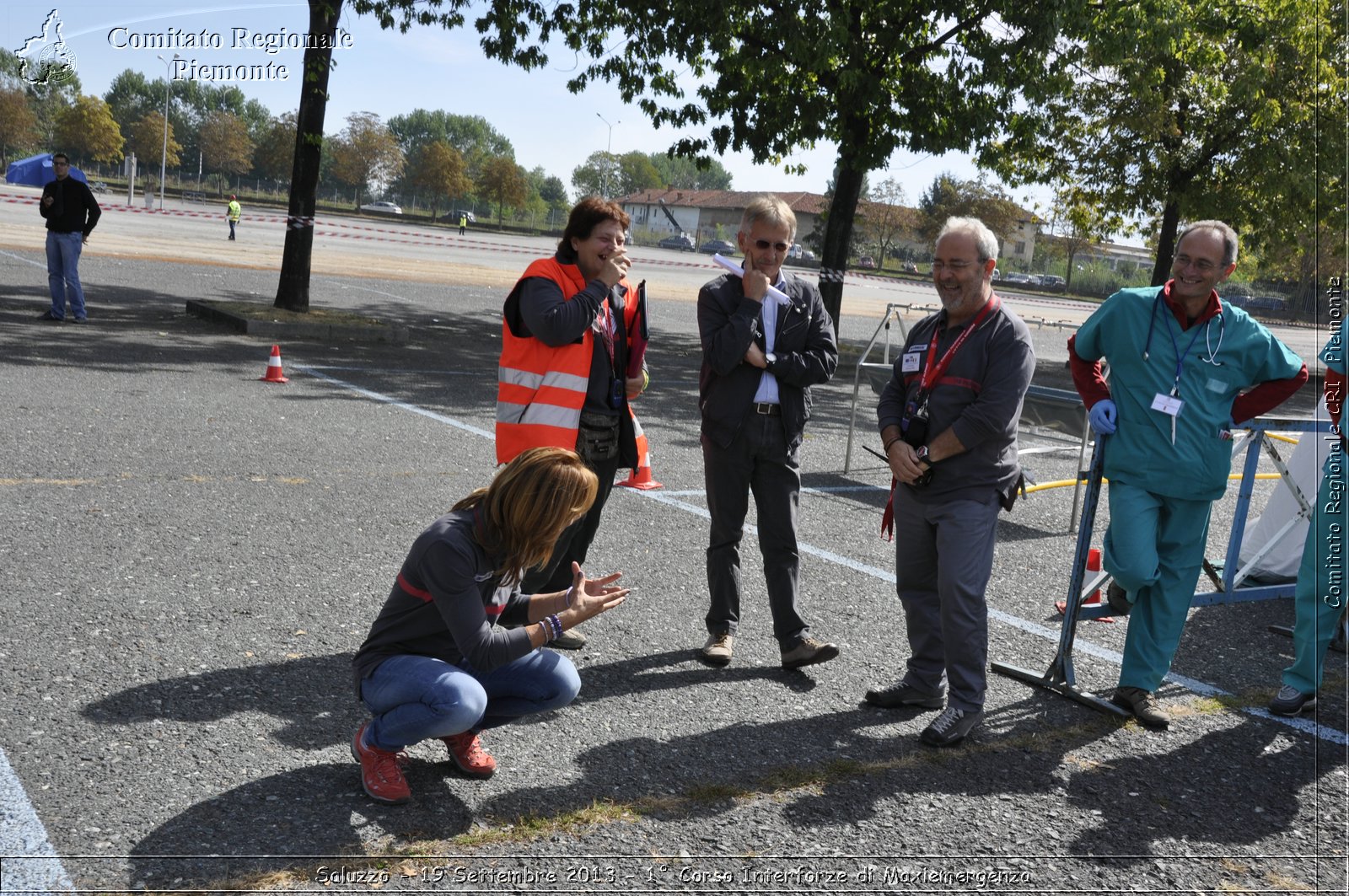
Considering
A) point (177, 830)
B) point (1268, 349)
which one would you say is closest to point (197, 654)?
point (177, 830)

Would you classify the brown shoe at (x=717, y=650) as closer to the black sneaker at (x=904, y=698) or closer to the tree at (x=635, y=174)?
the black sneaker at (x=904, y=698)

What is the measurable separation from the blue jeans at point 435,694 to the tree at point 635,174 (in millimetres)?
126597

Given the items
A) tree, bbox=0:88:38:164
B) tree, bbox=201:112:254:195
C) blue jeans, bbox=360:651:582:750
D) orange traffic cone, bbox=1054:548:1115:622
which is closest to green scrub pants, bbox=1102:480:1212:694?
orange traffic cone, bbox=1054:548:1115:622

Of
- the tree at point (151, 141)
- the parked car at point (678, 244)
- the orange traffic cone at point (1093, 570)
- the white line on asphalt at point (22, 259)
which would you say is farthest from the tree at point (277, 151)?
the orange traffic cone at point (1093, 570)

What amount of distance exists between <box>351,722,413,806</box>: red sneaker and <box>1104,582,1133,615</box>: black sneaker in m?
3.05

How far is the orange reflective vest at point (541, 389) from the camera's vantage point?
4.45 meters

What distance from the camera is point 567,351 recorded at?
4.47 metres

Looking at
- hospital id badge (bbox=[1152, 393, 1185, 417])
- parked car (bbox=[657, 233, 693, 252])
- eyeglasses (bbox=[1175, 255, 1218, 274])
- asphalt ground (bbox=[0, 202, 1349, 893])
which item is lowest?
asphalt ground (bbox=[0, 202, 1349, 893])

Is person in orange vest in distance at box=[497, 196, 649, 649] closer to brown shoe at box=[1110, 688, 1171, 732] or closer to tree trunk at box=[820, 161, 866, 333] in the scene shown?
brown shoe at box=[1110, 688, 1171, 732]

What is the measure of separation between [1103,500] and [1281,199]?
15.5m

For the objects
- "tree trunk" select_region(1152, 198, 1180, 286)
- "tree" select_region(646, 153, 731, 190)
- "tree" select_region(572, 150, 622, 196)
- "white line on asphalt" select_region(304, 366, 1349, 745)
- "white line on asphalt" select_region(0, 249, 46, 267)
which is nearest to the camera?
"white line on asphalt" select_region(304, 366, 1349, 745)

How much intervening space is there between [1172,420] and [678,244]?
264 feet

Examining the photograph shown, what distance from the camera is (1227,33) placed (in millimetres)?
19969

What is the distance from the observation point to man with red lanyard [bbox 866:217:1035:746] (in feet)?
14.1
